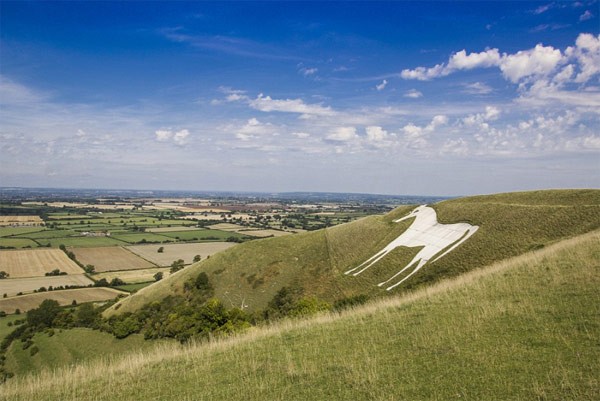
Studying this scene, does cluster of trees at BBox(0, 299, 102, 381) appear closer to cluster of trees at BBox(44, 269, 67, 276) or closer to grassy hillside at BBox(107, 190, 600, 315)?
grassy hillside at BBox(107, 190, 600, 315)

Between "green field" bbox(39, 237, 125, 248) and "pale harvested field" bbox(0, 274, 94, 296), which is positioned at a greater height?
"green field" bbox(39, 237, 125, 248)

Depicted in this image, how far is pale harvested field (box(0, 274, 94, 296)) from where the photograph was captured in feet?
252

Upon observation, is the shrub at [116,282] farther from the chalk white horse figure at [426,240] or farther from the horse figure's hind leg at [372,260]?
the chalk white horse figure at [426,240]

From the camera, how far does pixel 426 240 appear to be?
144 ft

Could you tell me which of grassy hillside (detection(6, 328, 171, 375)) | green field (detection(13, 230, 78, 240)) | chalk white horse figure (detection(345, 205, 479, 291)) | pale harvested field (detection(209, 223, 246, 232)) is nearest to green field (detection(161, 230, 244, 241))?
pale harvested field (detection(209, 223, 246, 232))

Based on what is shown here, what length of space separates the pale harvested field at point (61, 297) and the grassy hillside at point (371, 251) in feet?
60.2

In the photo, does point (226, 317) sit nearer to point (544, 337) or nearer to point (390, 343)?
point (390, 343)

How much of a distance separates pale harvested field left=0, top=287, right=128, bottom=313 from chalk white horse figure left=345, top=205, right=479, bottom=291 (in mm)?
54914

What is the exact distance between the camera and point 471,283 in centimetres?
1952

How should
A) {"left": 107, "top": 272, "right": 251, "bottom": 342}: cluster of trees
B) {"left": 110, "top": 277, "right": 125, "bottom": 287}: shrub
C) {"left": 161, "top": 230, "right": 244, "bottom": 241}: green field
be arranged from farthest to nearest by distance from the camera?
{"left": 161, "top": 230, "right": 244, "bottom": 241}: green field < {"left": 110, "top": 277, "right": 125, "bottom": 287}: shrub < {"left": 107, "top": 272, "right": 251, "bottom": 342}: cluster of trees

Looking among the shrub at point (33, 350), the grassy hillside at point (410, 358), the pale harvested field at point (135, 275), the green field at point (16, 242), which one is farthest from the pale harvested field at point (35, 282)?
the grassy hillside at point (410, 358)

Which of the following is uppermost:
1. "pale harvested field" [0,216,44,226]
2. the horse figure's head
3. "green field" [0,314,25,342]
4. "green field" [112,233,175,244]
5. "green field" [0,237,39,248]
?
the horse figure's head

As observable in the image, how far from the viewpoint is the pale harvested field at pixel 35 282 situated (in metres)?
76.7

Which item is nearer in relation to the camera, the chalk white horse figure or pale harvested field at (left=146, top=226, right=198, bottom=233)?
the chalk white horse figure
